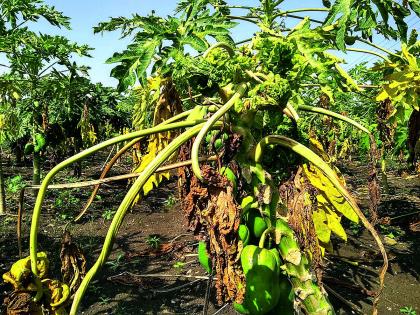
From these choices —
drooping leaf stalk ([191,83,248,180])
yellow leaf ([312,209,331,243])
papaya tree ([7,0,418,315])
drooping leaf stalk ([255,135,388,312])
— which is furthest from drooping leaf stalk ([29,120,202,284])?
yellow leaf ([312,209,331,243])

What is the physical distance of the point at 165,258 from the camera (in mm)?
4227

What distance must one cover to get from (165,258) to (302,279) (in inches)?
117

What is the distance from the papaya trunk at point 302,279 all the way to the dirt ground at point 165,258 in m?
0.79

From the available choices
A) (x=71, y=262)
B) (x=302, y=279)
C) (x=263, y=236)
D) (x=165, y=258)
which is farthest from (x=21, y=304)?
(x=165, y=258)

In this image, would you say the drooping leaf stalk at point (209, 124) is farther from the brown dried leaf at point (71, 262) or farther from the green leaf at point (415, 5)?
the green leaf at point (415, 5)

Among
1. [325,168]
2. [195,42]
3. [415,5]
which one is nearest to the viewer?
[325,168]

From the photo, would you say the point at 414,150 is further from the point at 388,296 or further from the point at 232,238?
the point at 232,238

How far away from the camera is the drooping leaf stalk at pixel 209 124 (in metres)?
1.07

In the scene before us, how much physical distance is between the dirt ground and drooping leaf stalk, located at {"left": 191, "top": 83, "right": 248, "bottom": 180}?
1304 millimetres

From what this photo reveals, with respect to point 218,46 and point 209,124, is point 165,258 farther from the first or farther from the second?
point 209,124

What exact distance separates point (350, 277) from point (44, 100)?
4.11 metres

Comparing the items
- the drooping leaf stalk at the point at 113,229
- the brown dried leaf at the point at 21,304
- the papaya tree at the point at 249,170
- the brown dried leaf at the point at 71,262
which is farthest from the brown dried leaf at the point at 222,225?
the brown dried leaf at the point at 21,304

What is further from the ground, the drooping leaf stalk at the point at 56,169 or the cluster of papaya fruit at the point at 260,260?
the drooping leaf stalk at the point at 56,169

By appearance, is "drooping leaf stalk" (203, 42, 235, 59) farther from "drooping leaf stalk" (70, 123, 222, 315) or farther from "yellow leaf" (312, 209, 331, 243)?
"yellow leaf" (312, 209, 331, 243)
